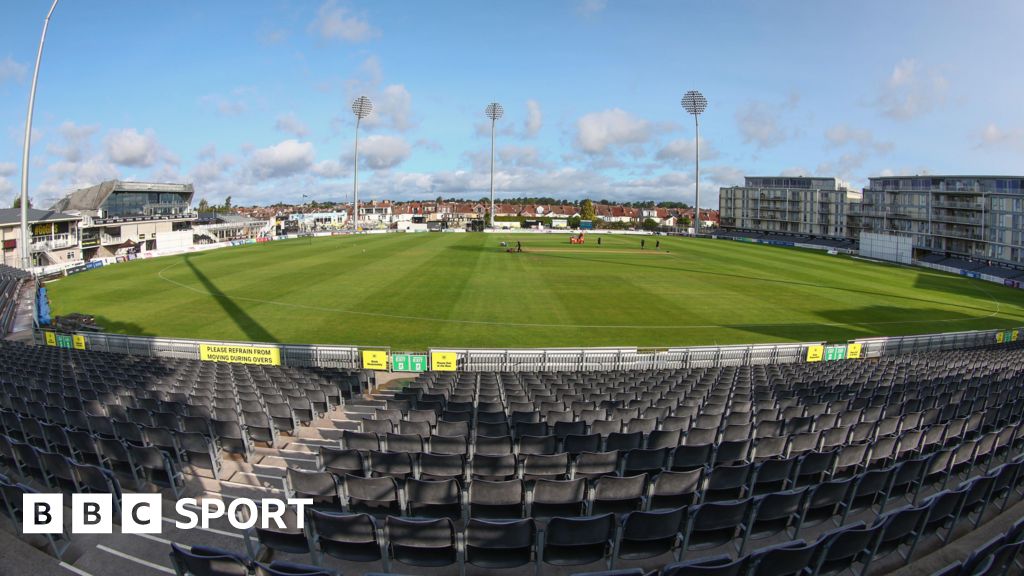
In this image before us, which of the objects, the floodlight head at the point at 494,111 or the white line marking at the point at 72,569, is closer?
the white line marking at the point at 72,569

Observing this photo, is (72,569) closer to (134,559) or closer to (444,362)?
(134,559)

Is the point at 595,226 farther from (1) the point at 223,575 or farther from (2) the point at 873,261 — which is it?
(1) the point at 223,575

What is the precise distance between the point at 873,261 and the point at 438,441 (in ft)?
284

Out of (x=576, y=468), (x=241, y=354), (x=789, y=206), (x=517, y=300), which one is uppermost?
(x=789, y=206)

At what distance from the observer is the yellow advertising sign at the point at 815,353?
76.4 feet

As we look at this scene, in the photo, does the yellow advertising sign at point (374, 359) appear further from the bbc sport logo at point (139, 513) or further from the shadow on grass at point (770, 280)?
the shadow on grass at point (770, 280)

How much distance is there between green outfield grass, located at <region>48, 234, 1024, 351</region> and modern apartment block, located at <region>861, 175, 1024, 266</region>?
17.3 metres

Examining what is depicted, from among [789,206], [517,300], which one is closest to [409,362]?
[517,300]

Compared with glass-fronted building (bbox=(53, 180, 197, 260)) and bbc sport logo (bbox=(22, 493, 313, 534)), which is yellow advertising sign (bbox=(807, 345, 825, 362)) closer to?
bbc sport logo (bbox=(22, 493, 313, 534))

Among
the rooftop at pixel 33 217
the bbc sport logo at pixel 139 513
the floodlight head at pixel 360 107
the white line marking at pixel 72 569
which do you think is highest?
the floodlight head at pixel 360 107

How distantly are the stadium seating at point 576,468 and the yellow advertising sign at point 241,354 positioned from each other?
7.50 metres

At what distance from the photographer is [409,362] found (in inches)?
812

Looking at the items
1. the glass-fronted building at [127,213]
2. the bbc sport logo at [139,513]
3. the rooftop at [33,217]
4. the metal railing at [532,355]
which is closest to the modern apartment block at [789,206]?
the metal railing at [532,355]

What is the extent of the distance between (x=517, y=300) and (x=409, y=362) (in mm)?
18518
